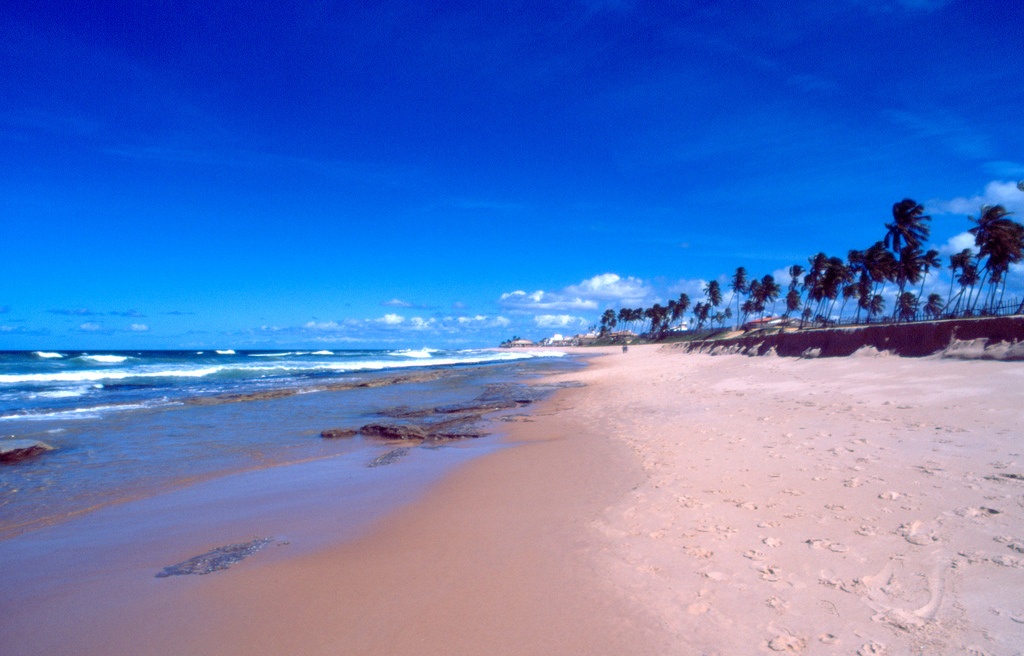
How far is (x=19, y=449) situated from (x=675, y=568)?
13.1 metres

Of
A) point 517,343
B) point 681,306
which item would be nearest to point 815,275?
point 681,306

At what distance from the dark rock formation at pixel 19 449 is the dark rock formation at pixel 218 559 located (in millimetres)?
8305

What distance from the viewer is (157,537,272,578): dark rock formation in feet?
16.3

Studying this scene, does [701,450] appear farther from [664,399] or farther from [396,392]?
[396,392]

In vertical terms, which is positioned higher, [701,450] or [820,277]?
[820,277]

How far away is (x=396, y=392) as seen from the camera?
24719 mm

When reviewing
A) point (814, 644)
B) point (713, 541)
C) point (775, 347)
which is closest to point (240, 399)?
point (713, 541)

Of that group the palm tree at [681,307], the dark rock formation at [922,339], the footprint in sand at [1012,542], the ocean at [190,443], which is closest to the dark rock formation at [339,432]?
the ocean at [190,443]

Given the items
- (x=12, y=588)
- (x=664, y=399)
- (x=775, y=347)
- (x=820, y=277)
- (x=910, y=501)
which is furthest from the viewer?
(x=820, y=277)

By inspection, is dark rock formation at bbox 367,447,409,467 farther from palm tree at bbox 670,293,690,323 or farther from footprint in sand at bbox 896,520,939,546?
palm tree at bbox 670,293,690,323

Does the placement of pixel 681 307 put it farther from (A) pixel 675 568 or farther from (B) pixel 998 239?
(A) pixel 675 568

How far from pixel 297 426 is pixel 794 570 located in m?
13.3

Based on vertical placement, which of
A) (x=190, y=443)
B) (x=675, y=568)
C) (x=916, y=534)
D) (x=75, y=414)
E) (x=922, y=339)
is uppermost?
(x=922, y=339)

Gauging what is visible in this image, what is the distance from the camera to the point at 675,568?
436 cm
